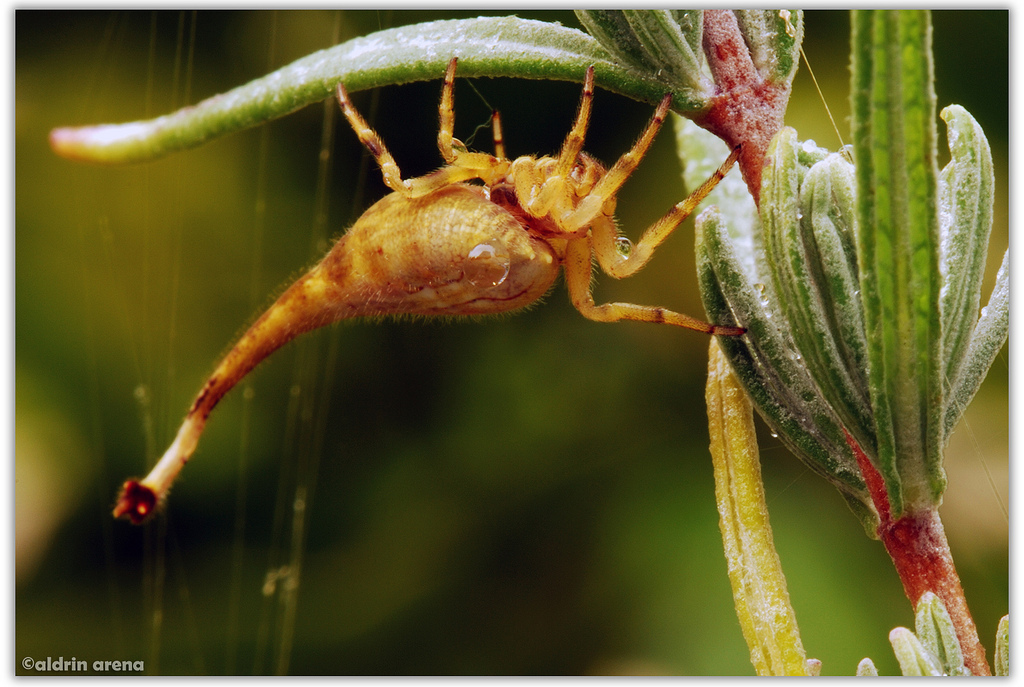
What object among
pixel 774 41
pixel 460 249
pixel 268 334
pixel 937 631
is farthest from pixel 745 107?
pixel 268 334

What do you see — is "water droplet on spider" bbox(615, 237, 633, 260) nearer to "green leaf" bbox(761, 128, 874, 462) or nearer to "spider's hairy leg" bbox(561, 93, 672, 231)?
"spider's hairy leg" bbox(561, 93, 672, 231)

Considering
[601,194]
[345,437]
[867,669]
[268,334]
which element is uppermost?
[601,194]

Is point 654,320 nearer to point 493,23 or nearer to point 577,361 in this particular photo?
point 493,23

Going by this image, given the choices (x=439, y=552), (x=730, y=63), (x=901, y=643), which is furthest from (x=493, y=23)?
(x=439, y=552)

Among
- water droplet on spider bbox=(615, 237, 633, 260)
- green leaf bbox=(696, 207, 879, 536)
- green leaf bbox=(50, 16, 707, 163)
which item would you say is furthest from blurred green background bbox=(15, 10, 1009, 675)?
green leaf bbox=(696, 207, 879, 536)

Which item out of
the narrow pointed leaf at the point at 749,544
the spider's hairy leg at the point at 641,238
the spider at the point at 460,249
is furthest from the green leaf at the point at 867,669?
the spider's hairy leg at the point at 641,238

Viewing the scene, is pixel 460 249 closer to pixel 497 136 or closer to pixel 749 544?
pixel 497 136
